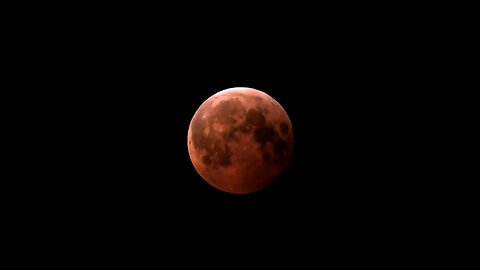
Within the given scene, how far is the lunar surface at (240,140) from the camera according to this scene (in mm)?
3373

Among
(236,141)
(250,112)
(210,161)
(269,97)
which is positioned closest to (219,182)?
(210,161)

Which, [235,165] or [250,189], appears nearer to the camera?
[235,165]

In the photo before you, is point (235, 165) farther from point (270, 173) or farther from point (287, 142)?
point (287, 142)

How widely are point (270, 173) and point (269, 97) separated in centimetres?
87

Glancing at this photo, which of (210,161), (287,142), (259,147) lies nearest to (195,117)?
(210,161)

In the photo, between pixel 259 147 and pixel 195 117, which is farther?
pixel 195 117

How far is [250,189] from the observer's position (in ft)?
12.0

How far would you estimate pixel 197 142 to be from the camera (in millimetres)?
3572

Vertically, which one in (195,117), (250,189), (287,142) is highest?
(195,117)

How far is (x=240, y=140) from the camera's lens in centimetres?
335

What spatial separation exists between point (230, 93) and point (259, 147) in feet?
2.32

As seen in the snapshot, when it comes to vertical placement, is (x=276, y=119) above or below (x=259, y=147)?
above

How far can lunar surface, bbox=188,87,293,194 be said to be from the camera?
3373mm

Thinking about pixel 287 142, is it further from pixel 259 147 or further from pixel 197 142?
pixel 197 142
